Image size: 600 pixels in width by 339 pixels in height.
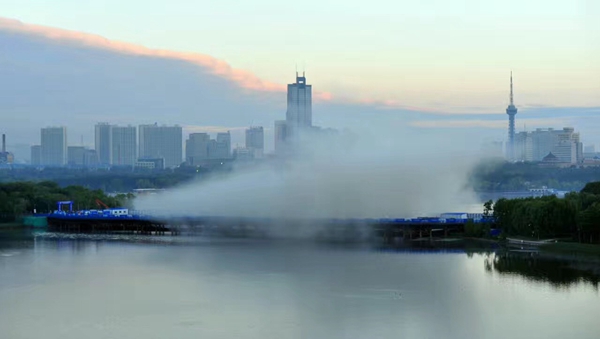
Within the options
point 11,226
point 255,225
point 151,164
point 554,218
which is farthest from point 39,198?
point 151,164

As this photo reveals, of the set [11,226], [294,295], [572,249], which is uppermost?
[11,226]

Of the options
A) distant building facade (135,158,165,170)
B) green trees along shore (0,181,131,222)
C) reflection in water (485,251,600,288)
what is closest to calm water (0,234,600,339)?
reflection in water (485,251,600,288)

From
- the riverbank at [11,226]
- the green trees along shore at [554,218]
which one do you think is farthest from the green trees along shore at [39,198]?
the green trees along shore at [554,218]

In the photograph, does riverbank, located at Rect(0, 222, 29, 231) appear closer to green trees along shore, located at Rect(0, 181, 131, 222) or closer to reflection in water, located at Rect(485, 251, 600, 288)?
green trees along shore, located at Rect(0, 181, 131, 222)

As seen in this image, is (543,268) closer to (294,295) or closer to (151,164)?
(294,295)

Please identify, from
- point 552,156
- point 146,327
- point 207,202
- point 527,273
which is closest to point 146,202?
point 207,202
